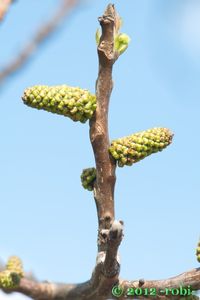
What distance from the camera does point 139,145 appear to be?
2.31 m

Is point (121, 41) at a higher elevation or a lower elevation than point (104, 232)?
higher

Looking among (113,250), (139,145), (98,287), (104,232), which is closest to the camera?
(113,250)

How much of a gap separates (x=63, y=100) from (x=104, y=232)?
56 cm

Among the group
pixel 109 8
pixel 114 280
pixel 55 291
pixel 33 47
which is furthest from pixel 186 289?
pixel 33 47

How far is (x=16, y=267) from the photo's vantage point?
7.22ft

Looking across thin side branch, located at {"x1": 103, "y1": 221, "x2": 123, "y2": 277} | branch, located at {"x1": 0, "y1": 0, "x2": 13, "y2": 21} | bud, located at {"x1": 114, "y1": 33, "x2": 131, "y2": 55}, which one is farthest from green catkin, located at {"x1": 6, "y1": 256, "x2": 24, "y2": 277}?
branch, located at {"x1": 0, "y1": 0, "x2": 13, "y2": 21}

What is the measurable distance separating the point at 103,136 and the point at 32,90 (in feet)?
1.11

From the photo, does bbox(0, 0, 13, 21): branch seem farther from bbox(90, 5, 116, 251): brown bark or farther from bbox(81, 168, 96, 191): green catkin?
bbox(81, 168, 96, 191): green catkin

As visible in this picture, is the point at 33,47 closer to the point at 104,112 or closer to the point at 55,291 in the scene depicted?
the point at 104,112

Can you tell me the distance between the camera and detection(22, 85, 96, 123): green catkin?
218cm

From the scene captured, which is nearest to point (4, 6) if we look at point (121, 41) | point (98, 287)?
point (121, 41)

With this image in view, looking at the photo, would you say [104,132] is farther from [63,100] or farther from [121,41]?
[121,41]

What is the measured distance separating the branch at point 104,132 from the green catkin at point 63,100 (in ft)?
0.15

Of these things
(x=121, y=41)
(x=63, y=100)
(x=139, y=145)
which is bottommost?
Answer: (x=139, y=145)
